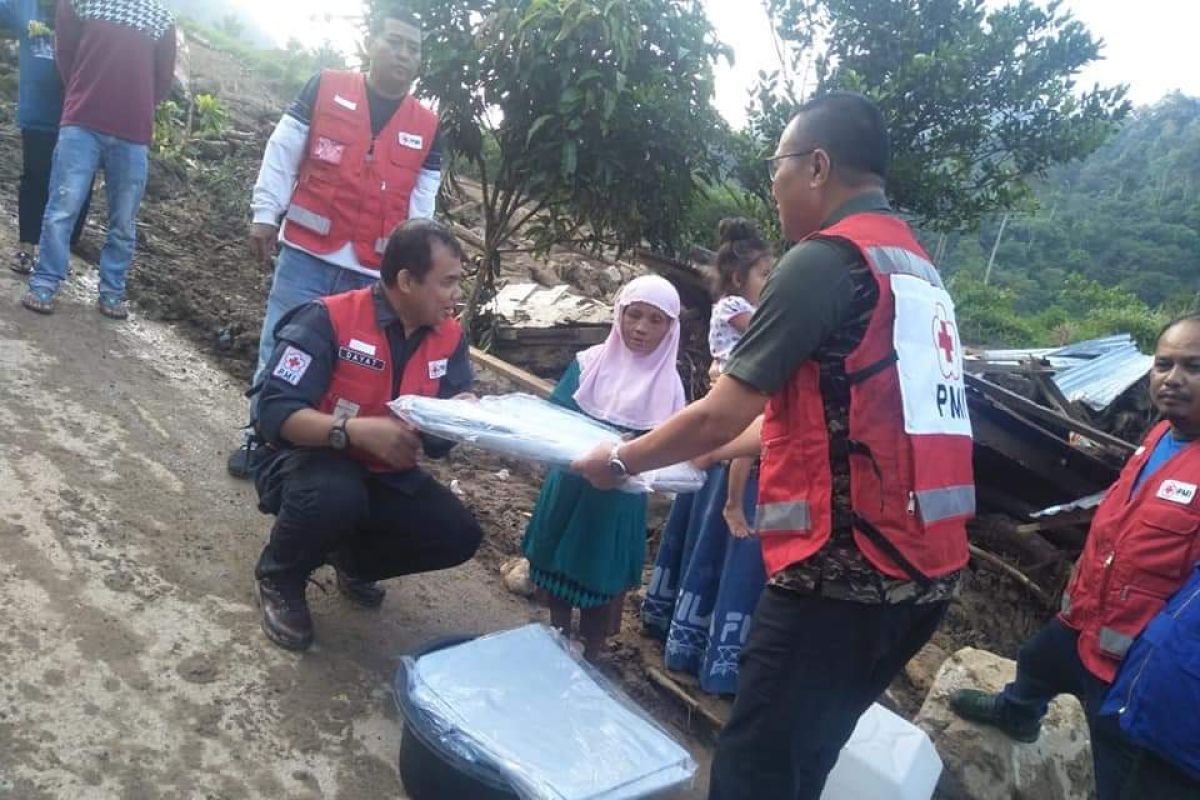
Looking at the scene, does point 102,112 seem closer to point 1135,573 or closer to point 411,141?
point 411,141

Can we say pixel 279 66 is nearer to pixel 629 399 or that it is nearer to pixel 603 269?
pixel 603 269

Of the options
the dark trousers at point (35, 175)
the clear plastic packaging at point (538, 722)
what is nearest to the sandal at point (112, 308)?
the dark trousers at point (35, 175)

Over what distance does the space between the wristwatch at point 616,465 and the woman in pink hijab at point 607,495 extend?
0.87 metres

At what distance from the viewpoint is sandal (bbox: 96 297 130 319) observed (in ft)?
16.8

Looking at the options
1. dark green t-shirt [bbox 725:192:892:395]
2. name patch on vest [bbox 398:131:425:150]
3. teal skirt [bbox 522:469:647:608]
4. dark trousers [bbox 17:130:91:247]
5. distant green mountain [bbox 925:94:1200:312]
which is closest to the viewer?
dark green t-shirt [bbox 725:192:892:395]

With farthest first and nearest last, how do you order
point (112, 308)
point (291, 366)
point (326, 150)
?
point (112, 308), point (326, 150), point (291, 366)

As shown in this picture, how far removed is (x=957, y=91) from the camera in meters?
6.74

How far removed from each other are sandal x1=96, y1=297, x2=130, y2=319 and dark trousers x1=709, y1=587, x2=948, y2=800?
4.39m

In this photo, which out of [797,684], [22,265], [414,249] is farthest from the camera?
[22,265]

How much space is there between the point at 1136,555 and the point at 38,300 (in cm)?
500

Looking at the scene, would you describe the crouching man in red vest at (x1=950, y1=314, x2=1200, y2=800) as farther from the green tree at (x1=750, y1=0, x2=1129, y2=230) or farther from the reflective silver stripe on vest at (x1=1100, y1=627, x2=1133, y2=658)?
the green tree at (x1=750, y1=0, x2=1129, y2=230)

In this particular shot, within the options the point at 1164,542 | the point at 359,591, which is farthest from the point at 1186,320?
the point at 359,591

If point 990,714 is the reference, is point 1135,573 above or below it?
above

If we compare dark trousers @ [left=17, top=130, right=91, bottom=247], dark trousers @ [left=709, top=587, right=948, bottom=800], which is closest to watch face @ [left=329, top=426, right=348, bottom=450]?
dark trousers @ [left=709, top=587, right=948, bottom=800]
